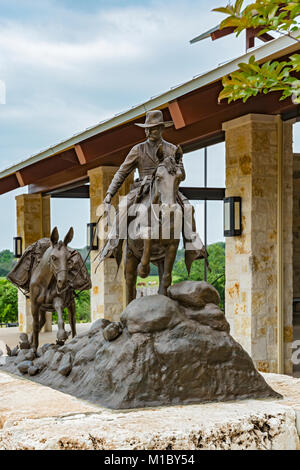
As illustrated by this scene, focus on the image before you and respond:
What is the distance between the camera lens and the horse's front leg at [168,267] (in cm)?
505

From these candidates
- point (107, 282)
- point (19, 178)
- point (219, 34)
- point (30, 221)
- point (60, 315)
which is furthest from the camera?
point (30, 221)

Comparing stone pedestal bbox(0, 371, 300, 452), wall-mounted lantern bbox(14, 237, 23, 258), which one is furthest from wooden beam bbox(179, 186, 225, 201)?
stone pedestal bbox(0, 371, 300, 452)

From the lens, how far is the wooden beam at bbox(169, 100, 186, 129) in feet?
25.8

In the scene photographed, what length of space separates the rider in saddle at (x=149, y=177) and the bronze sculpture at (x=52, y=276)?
3.67 ft

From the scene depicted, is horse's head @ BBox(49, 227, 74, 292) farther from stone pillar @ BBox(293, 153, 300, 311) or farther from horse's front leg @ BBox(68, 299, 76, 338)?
stone pillar @ BBox(293, 153, 300, 311)

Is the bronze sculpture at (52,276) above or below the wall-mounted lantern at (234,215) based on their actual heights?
below

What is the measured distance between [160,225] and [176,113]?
338cm

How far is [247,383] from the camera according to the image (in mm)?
4582

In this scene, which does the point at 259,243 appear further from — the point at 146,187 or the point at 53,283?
the point at 146,187

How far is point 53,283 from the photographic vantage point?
678cm

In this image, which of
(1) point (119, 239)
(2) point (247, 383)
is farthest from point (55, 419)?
(1) point (119, 239)

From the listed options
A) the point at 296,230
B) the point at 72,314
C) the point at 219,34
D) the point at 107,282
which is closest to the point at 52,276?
the point at 72,314

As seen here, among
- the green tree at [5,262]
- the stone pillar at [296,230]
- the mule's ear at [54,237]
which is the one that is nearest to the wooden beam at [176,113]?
the mule's ear at [54,237]

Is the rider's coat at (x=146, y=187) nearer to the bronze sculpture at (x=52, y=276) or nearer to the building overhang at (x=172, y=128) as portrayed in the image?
the bronze sculpture at (x=52, y=276)
